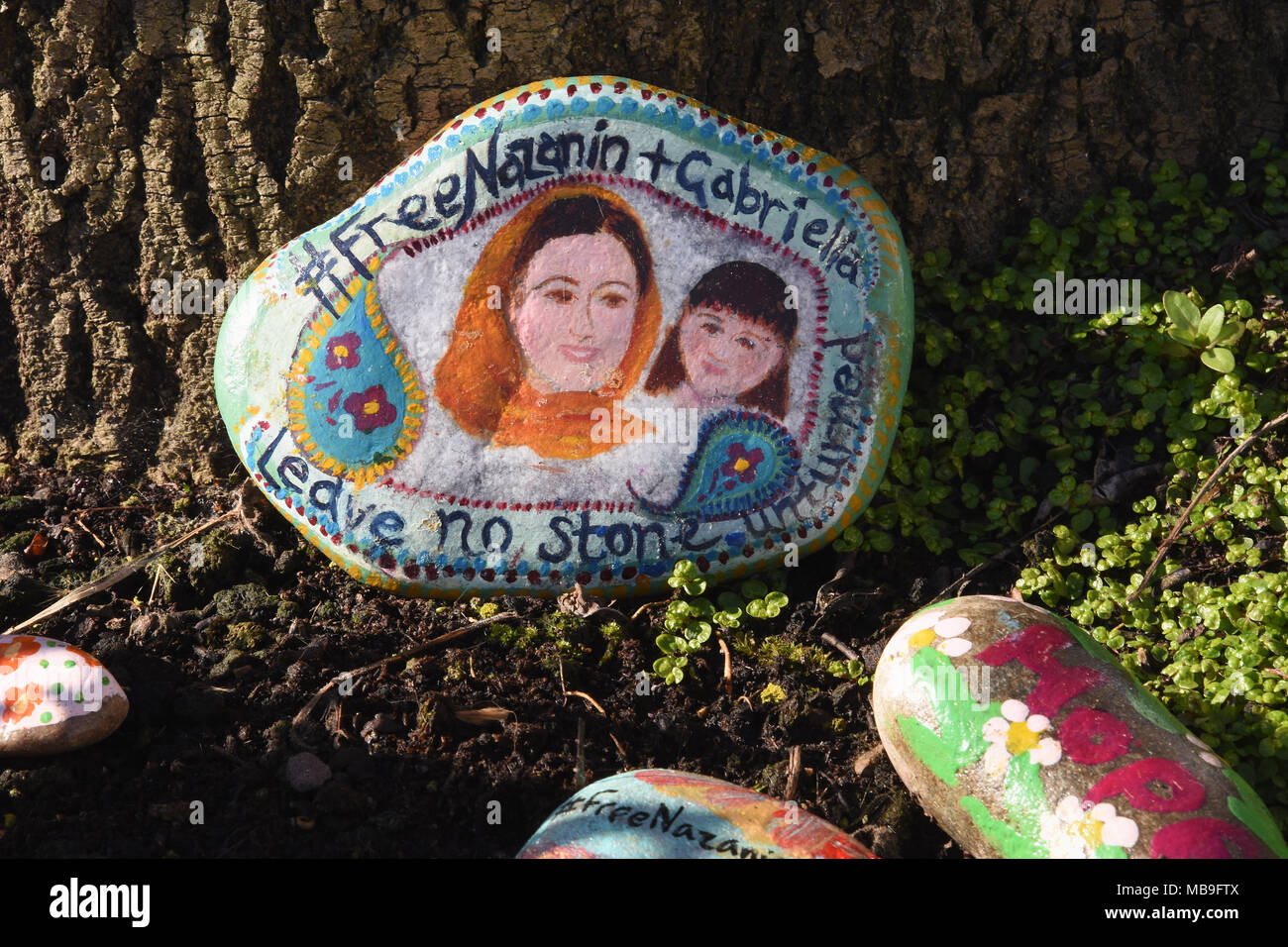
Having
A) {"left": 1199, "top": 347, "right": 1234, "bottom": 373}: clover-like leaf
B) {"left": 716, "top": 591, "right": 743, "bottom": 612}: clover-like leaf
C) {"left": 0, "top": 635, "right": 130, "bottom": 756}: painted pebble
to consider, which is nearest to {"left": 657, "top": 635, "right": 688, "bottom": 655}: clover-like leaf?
{"left": 716, "top": 591, "right": 743, "bottom": 612}: clover-like leaf

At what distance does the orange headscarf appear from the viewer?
11.3 feet

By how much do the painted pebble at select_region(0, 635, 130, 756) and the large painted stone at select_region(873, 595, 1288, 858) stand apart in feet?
5.92

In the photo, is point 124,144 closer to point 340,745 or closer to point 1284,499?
point 340,745

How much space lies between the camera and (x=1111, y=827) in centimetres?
248

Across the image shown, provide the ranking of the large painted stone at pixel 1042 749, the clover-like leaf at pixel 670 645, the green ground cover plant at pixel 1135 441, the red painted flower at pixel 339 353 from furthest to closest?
the red painted flower at pixel 339 353
the clover-like leaf at pixel 670 645
the green ground cover plant at pixel 1135 441
the large painted stone at pixel 1042 749

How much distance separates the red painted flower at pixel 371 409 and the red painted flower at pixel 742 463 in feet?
3.02

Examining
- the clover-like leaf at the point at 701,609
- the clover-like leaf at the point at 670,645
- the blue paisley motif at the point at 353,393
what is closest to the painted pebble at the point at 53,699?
the blue paisley motif at the point at 353,393

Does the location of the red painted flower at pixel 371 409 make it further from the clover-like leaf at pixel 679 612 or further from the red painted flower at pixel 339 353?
the clover-like leaf at pixel 679 612

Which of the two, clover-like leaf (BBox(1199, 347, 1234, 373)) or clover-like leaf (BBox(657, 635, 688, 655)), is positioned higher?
clover-like leaf (BBox(1199, 347, 1234, 373))

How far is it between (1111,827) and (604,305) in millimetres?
1843

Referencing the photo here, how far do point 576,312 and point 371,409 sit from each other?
62 cm

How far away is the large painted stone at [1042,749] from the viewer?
2.48 m

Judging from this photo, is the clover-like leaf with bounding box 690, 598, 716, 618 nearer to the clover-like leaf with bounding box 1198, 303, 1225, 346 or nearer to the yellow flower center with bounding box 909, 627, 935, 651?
the yellow flower center with bounding box 909, 627, 935, 651

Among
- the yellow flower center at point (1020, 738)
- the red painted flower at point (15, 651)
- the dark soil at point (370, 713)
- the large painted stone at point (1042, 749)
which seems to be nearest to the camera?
the large painted stone at point (1042, 749)
